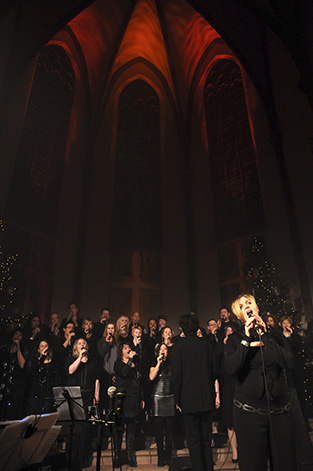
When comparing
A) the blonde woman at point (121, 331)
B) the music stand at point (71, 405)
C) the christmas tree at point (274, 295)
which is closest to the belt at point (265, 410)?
the music stand at point (71, 405)

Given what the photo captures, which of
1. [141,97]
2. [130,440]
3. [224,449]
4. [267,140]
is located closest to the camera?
[130,440]

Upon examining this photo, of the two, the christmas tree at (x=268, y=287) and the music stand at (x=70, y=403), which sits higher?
the christmas tree at (x=268, y=287)

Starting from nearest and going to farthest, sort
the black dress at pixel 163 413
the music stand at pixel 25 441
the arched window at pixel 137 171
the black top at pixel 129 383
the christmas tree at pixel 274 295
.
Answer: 1. the music stand at pixel 25 441
2. the black dress at pixel 163 413
3. the black top at pixel 129 383
4. the christmas tree at pixel 274 295
5. the arched window at pixel 137 171

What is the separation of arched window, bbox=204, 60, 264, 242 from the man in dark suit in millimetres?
7534

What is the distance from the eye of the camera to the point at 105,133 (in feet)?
44.7

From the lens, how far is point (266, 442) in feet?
7.39

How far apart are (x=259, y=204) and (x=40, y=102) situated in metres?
8.23

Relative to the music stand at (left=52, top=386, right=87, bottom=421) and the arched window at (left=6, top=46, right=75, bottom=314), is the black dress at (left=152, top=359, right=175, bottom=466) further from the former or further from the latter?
the arched window at (left=6, top=46, right=75, bottom=314)

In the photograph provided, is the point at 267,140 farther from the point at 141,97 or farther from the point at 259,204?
the point at 141,97

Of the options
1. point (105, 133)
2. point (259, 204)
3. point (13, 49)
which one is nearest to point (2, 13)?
point (13, 49)

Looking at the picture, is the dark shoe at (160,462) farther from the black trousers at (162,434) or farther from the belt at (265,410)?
the belt at (265,410)

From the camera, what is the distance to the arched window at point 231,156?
11.2 metres

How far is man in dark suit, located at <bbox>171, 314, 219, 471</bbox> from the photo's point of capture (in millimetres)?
3264

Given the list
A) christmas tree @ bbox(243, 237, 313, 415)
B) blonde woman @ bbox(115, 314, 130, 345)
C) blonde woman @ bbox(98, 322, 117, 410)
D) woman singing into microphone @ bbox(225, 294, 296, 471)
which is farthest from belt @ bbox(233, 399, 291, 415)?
christmas tree @ bbox(243, 237, 313, 415)
